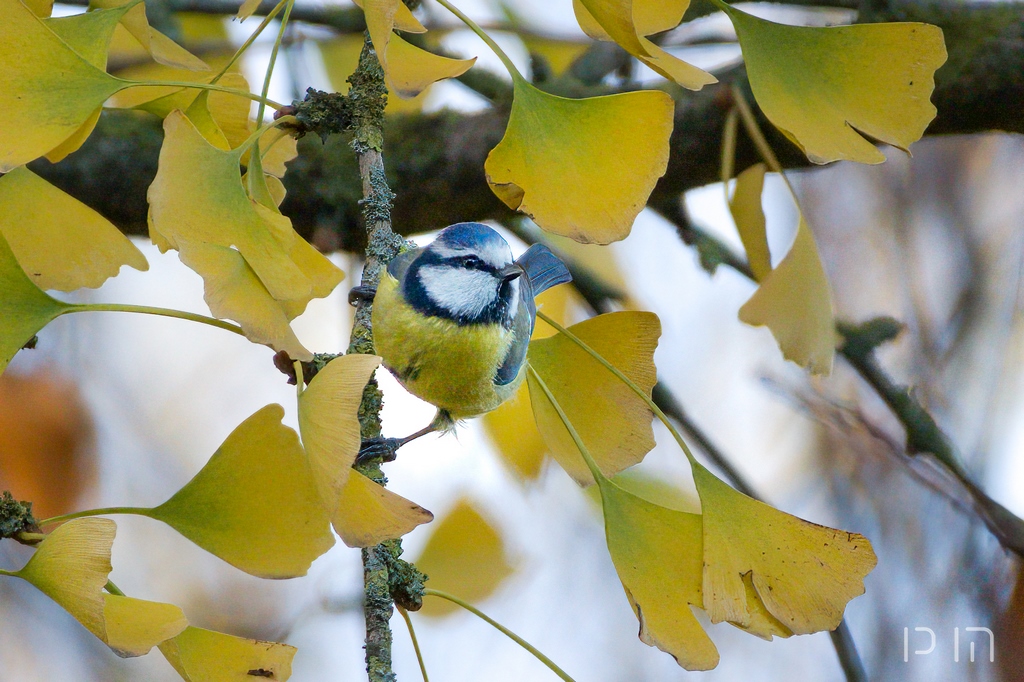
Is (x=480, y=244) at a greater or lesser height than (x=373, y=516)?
lesser

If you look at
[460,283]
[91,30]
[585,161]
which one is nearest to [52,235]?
[91,30]

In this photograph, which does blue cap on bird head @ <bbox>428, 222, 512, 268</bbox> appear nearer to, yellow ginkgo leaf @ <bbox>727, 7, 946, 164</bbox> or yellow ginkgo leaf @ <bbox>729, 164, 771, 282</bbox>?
yellow ginkgo leaf @ <bbox>729, 164, 771, 282</bbox>

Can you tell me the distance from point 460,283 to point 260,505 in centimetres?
76

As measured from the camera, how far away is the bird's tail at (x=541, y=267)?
1.67 metres

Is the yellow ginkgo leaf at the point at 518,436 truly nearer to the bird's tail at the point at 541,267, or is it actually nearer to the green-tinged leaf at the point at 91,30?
the bird's tail at the point at 541,267

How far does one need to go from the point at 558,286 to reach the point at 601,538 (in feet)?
4.17

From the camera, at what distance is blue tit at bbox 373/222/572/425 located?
1.45m

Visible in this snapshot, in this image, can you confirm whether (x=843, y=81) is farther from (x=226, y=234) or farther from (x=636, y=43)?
(x=226, y=234)

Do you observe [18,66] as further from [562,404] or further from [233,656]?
[562,404]

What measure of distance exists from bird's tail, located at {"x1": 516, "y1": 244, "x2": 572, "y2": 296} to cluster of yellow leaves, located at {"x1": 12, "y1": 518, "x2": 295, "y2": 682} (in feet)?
3.30

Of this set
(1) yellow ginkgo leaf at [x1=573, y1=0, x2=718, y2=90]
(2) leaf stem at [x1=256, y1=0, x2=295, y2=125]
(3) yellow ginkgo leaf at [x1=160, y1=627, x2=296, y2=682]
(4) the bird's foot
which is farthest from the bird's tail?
(3) yellow ginkgo leaf at [x1=160, y1=627, x2=296, y2=682]

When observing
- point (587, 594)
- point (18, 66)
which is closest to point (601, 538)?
point (587, 594)

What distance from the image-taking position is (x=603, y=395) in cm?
107

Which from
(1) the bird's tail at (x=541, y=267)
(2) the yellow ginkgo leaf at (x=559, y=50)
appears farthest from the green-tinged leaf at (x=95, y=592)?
(2) the yellow ginkgo leaf at (x=559, y=50)
